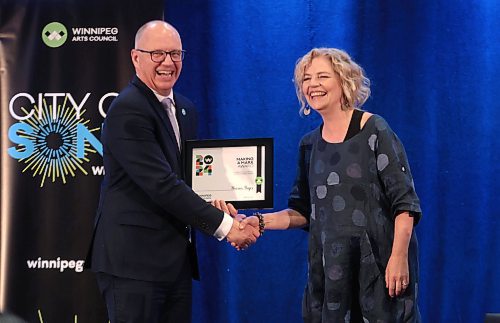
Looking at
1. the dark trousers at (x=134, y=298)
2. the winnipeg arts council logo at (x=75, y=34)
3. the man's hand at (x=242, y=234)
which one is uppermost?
the winnipeg arts council logo at (x=75, y=34)

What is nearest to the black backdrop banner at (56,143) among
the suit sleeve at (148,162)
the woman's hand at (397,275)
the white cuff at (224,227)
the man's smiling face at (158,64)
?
the man's smiling face at (158,64)

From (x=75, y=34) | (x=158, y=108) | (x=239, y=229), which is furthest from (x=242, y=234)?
(x=75, y=34)

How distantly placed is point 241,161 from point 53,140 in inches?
55.0

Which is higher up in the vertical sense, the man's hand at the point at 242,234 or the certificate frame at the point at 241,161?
the certificate frame at the point at 241,161

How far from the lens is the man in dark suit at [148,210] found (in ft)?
9.40

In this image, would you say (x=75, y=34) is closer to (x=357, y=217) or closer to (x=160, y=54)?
(x=160, y=54)

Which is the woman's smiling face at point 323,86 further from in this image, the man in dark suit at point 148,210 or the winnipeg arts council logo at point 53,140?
the winnipeg arts council logo at point 53,140

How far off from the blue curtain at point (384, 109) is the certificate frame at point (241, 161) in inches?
42.6

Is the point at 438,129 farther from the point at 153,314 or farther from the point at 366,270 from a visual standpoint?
the point at 153,314

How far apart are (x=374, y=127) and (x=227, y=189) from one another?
2.40 feet

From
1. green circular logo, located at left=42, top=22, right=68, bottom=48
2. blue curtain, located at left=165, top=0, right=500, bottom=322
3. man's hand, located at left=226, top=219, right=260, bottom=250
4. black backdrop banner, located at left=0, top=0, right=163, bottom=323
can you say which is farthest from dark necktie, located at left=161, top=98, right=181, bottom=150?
green circular logo, located at left=42, top=22, right=68, bottom=48

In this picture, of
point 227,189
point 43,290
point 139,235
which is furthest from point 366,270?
point 43,290

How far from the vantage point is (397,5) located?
414 cm

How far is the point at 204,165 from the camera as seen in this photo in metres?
3.09
